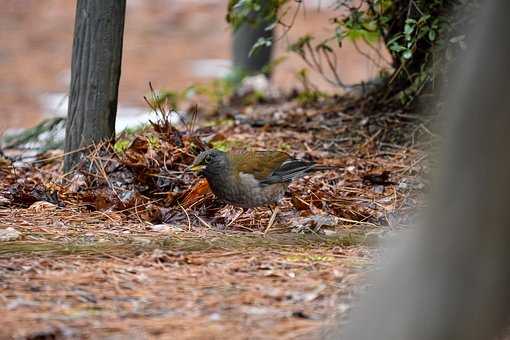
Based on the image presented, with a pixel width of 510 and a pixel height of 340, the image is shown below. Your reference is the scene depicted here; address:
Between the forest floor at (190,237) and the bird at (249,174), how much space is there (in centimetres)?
16

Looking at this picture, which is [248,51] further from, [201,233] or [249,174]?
[201,233]

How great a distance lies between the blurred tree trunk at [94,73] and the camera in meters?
5.80

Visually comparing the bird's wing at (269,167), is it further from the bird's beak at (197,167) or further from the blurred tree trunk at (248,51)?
the blurred tree trunk at (248,51)

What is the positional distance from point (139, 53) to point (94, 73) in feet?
36.2

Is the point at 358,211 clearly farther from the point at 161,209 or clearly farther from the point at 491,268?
the point at 491,268

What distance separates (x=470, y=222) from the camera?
8.12 feet

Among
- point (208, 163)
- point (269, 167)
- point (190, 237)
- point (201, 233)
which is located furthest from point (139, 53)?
point (190, 237)

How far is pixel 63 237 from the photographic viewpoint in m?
4.65

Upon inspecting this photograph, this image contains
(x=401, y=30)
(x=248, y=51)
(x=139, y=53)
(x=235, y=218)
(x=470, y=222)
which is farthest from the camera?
(x=139, y=53)

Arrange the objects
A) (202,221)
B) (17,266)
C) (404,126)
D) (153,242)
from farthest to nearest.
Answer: (404,126) → (202,221) → (153,242) → (17,266)

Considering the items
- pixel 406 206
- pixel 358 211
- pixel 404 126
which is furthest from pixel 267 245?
pixel 404 126

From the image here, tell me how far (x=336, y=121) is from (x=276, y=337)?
479 cm

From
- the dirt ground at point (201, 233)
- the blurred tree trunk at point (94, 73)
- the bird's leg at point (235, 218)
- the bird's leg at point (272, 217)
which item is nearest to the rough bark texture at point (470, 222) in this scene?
the dirt ground at point (201, 233)

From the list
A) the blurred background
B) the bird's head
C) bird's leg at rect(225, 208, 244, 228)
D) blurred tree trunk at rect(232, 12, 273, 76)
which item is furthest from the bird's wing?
blurred tree trunk at rect(232, 12, 273, 76)
